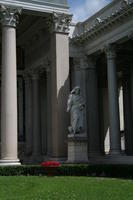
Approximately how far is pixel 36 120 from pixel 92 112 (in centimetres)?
611

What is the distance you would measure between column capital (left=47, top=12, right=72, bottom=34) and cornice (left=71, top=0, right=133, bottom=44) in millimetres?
6119

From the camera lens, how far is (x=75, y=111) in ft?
93.6

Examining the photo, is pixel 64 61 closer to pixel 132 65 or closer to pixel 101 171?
pixel 101 171

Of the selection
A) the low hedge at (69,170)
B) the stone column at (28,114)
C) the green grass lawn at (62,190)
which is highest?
the stone column at (28,114)

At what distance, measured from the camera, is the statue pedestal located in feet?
90.0

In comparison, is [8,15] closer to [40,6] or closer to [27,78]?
[40,6]

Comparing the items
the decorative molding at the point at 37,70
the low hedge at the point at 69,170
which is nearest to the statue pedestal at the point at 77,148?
the low hedge at the point at 69,170

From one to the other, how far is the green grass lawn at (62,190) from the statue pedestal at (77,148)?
9013mm

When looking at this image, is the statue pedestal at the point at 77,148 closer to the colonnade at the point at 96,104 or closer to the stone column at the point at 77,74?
the colonnade at the point at 96,104

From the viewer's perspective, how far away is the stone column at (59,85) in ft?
94.0

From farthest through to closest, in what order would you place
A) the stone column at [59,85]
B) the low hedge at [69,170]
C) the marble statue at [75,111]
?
the stone column at [59,85] → the marble statue at [75,111] → the low hedge at [69,170]

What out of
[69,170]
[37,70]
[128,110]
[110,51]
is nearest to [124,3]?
[110,51]

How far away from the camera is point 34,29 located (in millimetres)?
37438

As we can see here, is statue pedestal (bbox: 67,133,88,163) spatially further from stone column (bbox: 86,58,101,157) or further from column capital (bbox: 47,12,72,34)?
stone column (bbox: 86,58,101,157)
